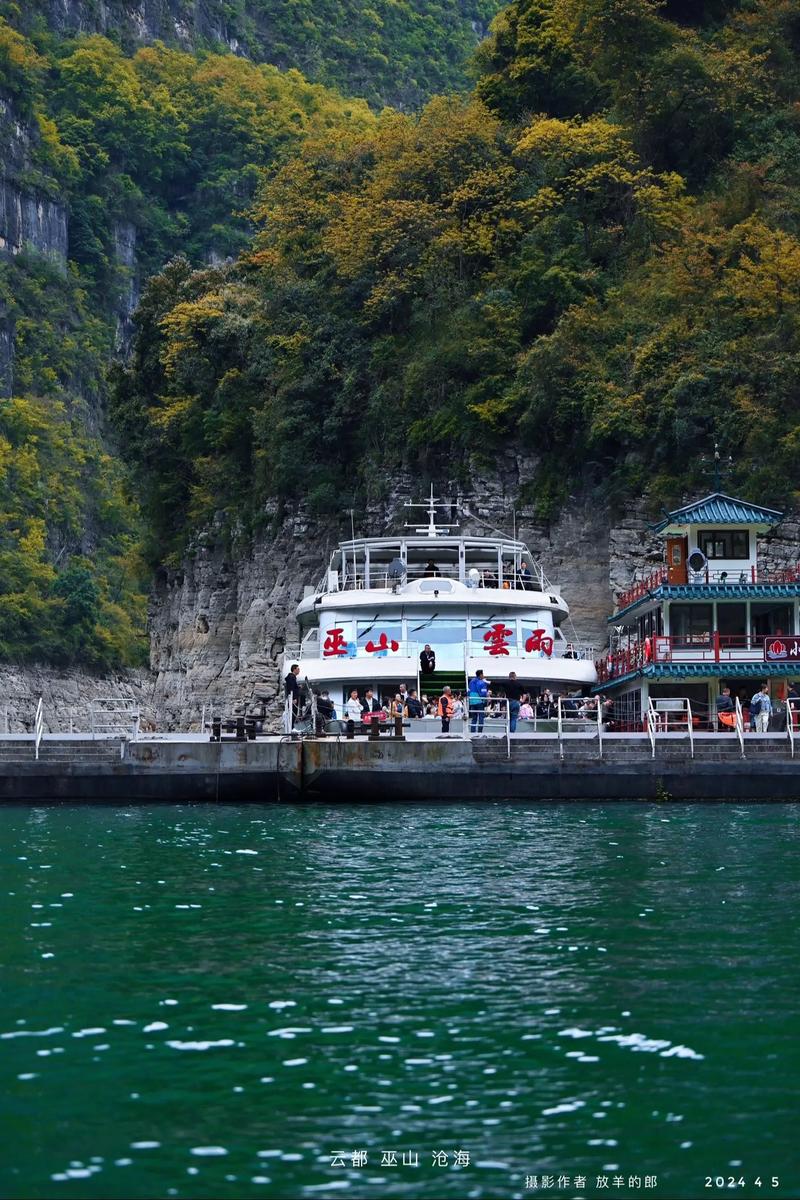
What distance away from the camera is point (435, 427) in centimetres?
5994

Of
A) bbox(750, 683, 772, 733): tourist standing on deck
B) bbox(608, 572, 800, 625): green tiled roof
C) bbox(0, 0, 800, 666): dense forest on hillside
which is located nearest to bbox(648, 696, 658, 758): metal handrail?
bbox(750, 683, 772, 733): tourist standing on deck

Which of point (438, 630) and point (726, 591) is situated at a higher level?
point (726, 591)

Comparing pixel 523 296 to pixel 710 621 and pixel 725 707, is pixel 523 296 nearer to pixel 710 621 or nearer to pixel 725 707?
pixel 710 621

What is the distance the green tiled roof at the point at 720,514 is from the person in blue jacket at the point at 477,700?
22.7 ft

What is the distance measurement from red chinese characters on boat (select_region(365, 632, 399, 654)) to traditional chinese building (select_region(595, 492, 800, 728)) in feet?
19.0

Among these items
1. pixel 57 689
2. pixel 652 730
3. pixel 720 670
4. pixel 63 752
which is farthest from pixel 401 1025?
pixel 57 689

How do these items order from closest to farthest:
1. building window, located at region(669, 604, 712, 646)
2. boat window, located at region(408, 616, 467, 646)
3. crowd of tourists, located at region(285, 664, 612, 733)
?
1. crowd of tourists, located at region(285, 664, 612, 733)
2. boat window, located at region(408, 616, 467, 646)
3. building window, located at region(669, 604, 712, 646)

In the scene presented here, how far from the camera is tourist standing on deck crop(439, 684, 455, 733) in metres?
37.7

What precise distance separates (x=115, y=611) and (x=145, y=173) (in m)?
54.9

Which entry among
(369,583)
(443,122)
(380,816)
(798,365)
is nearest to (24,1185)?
(380,816)

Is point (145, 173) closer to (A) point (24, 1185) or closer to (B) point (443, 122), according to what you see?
(B) point (443, 122)

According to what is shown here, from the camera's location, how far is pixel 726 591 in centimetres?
4191

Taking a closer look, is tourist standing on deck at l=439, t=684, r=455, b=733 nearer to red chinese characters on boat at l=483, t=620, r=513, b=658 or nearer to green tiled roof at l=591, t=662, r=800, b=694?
red chinese characters on boat at l=483, t=620, r=513, b=658

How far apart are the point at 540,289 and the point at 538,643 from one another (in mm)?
20528
